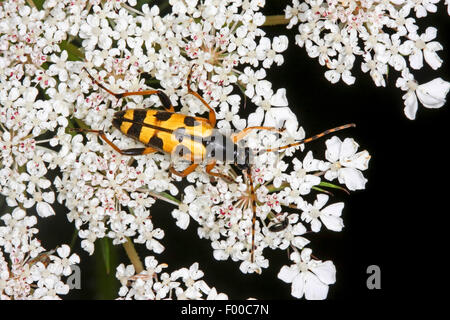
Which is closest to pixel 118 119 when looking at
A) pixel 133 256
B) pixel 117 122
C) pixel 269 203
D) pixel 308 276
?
pixel 117 122

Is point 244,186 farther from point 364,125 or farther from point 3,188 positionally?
point 3,188

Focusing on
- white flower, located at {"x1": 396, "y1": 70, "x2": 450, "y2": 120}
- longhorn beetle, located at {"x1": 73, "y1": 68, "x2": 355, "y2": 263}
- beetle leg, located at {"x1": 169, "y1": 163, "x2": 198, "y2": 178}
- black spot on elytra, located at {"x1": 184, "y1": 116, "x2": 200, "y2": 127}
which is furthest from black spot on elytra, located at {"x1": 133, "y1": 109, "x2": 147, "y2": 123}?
white flower, located at {"x1": 396, "y1": 70, "x2": 450, "y2": 120}

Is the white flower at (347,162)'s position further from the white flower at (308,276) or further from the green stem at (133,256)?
the green stem at (133,256)

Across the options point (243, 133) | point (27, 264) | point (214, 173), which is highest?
point (243, 133)

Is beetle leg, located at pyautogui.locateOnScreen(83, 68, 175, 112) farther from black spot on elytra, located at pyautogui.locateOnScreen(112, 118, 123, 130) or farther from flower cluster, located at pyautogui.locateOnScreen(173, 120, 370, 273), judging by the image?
flower cluster, located at pyautogui.locateOnScreen(173, 120, 370, 273)

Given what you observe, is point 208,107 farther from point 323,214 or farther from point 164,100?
point 323,214

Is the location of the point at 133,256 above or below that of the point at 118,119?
below
